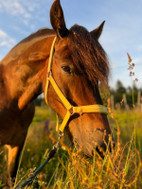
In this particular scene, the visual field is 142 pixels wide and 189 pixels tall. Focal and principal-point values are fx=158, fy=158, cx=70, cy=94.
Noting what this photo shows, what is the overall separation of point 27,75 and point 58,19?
857mm

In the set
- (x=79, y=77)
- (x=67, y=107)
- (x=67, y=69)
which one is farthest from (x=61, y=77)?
(x=67, y=107)

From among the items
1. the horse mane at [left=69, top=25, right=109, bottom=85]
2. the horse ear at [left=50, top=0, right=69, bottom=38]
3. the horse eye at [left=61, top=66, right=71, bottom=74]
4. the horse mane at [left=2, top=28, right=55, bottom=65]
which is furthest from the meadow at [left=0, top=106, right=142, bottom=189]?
the horse ear at [left=50, top=0, right=69, bottom=38]

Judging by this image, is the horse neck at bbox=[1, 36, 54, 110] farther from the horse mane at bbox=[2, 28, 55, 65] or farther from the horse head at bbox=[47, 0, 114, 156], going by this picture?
the horse head at bbox=[47, 0, 114, 156]

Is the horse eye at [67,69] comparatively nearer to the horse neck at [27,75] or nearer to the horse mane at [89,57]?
the horse mane at [89,57]

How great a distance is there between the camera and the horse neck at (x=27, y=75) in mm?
2160

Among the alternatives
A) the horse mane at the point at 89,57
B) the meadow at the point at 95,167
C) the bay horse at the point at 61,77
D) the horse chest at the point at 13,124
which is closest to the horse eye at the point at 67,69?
the bay horse at the point at 61,77

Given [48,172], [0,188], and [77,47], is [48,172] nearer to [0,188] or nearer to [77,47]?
[0,188]

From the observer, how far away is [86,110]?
166 cm

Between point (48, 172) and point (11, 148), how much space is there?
3.38ft


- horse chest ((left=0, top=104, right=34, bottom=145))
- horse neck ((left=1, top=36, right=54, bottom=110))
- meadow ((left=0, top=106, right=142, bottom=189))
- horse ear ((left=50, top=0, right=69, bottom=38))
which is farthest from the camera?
horse chest ((left=0, top=104, right=34, bottom=145))

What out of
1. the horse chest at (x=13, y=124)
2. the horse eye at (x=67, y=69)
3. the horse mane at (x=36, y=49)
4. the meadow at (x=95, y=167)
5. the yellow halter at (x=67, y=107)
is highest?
the horse mane at (x=36, y=49)

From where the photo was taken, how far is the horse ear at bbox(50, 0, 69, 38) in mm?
1812

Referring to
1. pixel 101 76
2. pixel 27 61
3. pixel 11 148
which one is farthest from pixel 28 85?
pixel 11 148

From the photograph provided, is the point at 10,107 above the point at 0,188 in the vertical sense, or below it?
above
